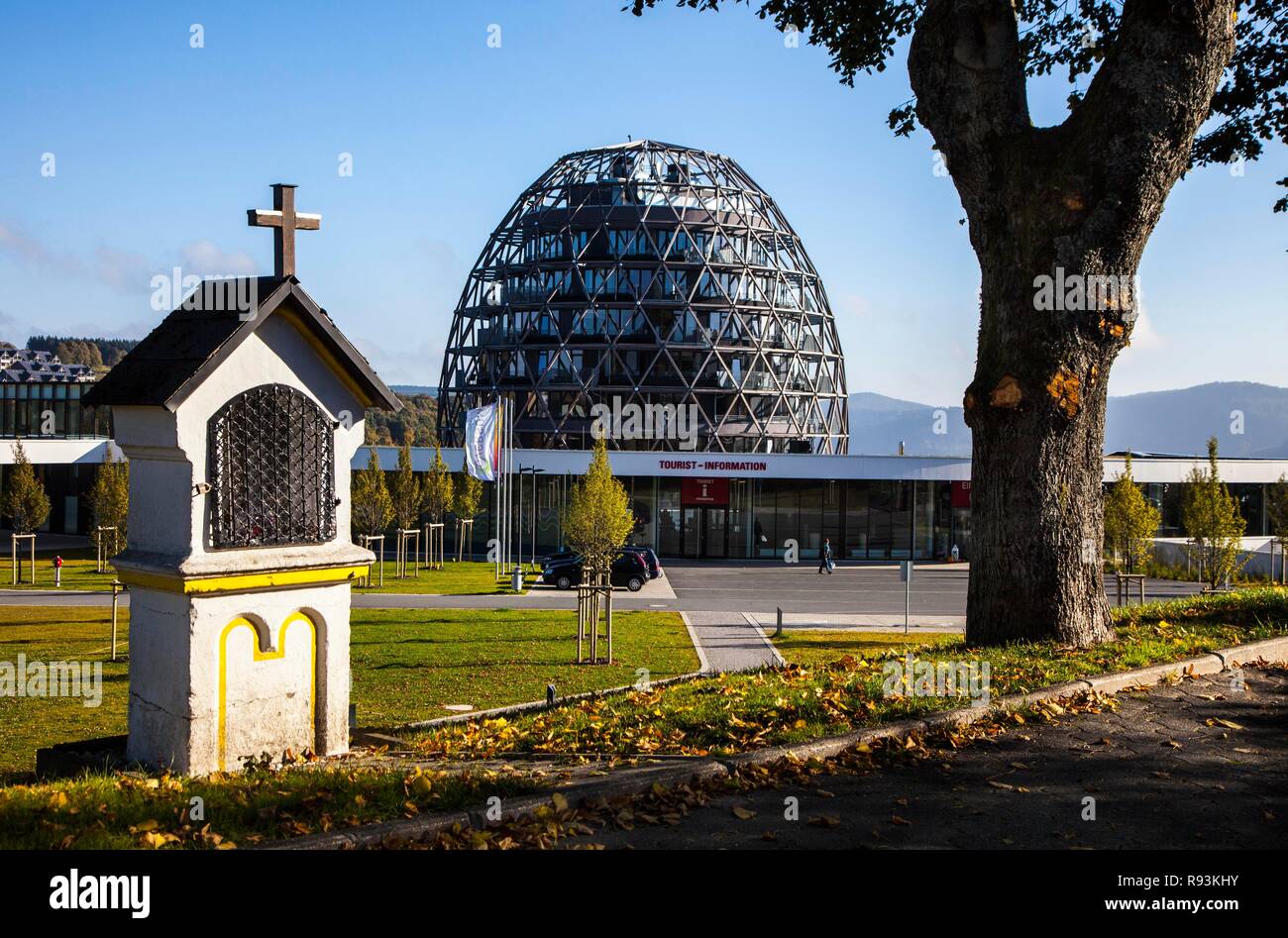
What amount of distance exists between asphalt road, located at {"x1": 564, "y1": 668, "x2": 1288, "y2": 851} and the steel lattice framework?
5162cm

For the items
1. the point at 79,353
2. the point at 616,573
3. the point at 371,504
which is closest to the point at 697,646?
the point at 616,573

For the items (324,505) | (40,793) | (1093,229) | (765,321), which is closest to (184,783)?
(40,793)

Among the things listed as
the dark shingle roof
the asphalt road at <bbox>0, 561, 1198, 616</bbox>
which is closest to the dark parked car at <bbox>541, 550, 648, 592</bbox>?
the asphalt road at <bbox>0, 561, 1198, 616</bbox>

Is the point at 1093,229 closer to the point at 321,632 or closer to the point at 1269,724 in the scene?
the point at 1269,724

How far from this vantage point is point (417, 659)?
2034 cm

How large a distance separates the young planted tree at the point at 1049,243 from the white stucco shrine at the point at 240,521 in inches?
217

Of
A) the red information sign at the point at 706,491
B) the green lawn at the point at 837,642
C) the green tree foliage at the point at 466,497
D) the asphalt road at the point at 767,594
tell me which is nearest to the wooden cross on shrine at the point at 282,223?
the green lawn at the point at 837,642

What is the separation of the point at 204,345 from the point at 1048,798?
6.14 meters

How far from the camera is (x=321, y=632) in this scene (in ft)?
26.0

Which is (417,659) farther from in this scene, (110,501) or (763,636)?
(110,501)

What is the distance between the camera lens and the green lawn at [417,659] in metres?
14.4

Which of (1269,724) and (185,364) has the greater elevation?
(185,364)

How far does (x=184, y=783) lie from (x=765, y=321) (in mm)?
57905

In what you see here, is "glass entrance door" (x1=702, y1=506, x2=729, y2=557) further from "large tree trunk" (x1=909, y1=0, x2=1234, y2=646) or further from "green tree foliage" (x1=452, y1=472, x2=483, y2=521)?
"large tree trunk" (x1=909, y1=0, x2=1234, y2=646)
